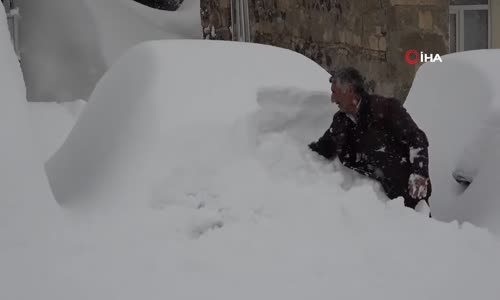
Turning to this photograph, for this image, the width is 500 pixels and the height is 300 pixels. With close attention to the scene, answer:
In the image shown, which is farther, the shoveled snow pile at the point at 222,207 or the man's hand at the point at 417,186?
the man's hand at the point at 417,186

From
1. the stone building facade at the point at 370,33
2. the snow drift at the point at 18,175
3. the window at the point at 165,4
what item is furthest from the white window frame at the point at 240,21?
the snow drift at the point at 18,175

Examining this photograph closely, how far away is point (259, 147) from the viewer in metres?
3.66

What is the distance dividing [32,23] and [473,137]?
7.84 m

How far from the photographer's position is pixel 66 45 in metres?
10.3

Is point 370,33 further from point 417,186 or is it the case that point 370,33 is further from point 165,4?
point 165,4

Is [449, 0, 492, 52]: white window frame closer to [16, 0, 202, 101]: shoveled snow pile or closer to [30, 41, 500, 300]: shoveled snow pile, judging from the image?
[16, 0, 202, 101]: shoveled snow pile

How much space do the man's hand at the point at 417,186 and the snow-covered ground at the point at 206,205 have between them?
6.3 inches

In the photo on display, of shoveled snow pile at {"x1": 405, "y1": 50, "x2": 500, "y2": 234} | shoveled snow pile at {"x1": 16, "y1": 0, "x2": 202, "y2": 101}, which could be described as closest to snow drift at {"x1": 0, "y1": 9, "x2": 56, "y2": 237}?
shoveled snow pile at {"x1": 405, "y1": 50, "x2": 500, "y2": 234}

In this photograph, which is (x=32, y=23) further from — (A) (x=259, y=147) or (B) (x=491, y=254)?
(B) (x=491, y=254)

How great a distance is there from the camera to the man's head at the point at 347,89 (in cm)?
386

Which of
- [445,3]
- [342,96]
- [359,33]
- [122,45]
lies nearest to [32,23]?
[122,45]

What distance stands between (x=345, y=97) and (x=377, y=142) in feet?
0.91

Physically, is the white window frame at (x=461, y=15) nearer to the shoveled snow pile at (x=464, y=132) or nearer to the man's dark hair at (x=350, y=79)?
the shoveled snow pile at (x=464, y=132)

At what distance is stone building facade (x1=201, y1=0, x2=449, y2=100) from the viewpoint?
7488 millimetres
